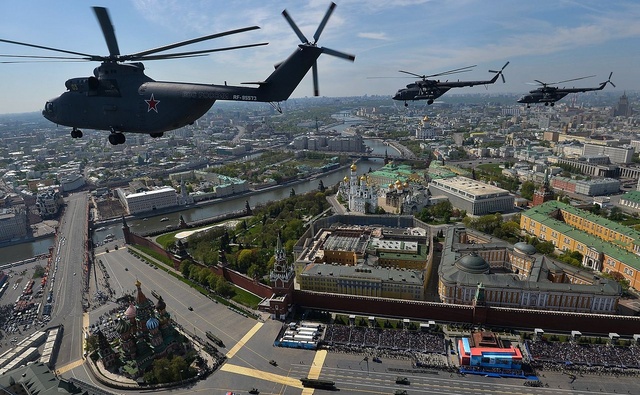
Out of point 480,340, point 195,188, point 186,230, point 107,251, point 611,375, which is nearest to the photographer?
point 611,375

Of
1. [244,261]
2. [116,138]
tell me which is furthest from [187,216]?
[116,138]

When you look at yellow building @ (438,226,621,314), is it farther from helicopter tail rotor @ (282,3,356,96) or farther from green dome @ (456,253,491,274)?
helicopter tail rotor @ (282,3,356,96)

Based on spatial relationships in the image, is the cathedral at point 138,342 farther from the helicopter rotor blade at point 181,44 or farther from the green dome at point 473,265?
the green dome at point 473,265

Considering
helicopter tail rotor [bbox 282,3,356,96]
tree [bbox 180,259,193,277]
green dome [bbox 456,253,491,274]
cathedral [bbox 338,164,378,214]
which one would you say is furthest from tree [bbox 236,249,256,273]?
helicopter tail rotor [bbox 282,3,356,96]

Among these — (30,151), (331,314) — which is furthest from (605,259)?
(30,151)

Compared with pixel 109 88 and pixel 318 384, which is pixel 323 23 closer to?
pixel 109 88

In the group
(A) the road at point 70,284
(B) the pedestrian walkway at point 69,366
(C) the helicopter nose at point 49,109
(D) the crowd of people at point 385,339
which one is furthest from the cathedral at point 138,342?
(C) the helicopter nose at point 49,109

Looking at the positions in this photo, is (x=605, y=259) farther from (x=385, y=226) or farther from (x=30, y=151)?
(x=30, y=151)
